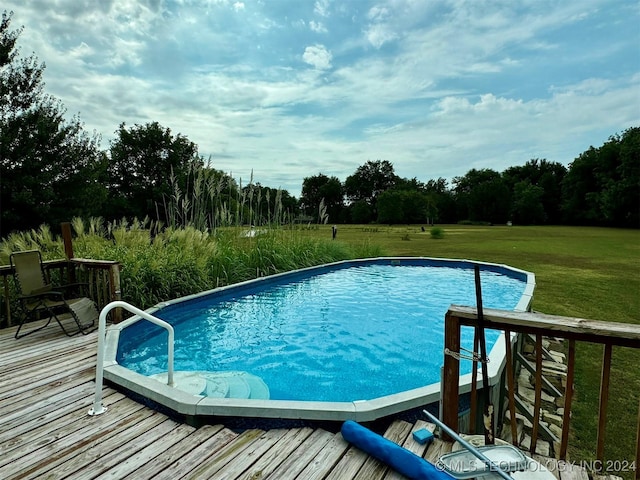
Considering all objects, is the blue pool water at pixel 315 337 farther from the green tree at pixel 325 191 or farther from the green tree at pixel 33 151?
the green tree at pixel 325 191

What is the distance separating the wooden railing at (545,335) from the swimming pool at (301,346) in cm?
70

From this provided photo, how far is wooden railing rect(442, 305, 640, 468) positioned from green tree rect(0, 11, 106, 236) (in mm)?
11264

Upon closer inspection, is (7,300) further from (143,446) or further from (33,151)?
(33,151)

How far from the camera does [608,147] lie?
118ft

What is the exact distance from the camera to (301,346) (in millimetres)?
4629

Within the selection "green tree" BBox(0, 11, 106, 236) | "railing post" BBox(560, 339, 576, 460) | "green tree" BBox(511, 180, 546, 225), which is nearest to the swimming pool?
"railing post" BBox(560, 339, 576, 460)

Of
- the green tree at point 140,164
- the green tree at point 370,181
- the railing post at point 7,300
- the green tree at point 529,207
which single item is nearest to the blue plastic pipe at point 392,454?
the railing post at point 7,300

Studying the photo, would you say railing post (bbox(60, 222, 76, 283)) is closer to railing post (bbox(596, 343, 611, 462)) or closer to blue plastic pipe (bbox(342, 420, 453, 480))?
blue plastic pipe (bbox(342, 420, 453, 480))

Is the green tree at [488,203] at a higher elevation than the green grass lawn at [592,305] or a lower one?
higher

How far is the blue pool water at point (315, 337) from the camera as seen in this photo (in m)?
3.80

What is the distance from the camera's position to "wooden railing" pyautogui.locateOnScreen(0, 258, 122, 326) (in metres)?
4.09

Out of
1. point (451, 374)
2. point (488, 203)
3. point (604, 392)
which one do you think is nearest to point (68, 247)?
point (451, 374)

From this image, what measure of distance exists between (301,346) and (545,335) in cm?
342

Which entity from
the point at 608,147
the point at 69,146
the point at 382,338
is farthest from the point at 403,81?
the point at 608,147
